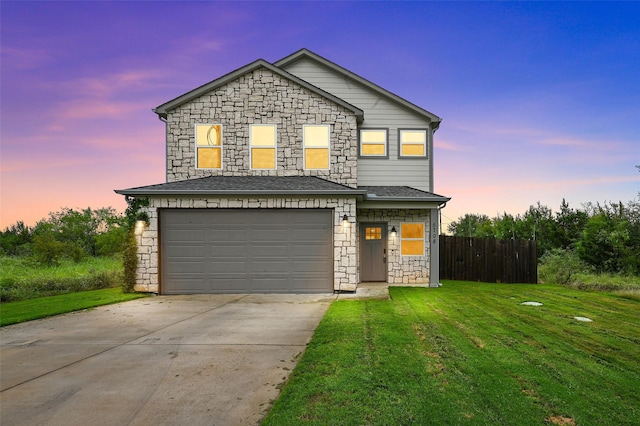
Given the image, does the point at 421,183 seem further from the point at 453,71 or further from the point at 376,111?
the point at 453,71

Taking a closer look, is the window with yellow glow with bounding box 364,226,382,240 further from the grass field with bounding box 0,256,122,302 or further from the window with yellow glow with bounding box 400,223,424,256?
the grass field with bounding box 0,256,122,302

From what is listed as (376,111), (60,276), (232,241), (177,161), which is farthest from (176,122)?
(376,111)

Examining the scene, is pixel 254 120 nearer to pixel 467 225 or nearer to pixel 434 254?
pixel 434 254

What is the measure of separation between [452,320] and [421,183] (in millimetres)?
7202

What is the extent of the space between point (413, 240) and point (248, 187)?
6.20 meters

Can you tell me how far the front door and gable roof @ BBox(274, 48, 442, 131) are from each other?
4.51 metres

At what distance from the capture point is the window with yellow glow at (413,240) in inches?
488

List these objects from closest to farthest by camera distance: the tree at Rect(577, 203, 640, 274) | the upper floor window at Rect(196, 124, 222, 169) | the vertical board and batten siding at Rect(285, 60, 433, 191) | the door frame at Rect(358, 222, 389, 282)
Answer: the upper floor window at Rect(196, 124, 222, 169) → the door frame at Rect(358, 222, 389, 282) → the vertical board and batten siding at Rect(285, 60, 433, 191) → the tree at Rect(577, 203, 640, 274)

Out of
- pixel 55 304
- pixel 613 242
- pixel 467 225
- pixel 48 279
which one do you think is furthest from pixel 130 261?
pixel 467 225

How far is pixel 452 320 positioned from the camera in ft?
22.7

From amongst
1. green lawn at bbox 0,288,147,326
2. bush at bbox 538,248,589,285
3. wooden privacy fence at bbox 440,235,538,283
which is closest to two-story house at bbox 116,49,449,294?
green lawn at bbox 0,288,147,326

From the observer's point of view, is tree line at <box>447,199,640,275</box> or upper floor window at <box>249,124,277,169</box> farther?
tree line at <box>447,199,640,275</box>

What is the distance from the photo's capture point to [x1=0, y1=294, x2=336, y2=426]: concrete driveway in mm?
3236

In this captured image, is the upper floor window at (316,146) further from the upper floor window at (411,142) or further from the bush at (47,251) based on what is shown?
the bush at (47,251)
